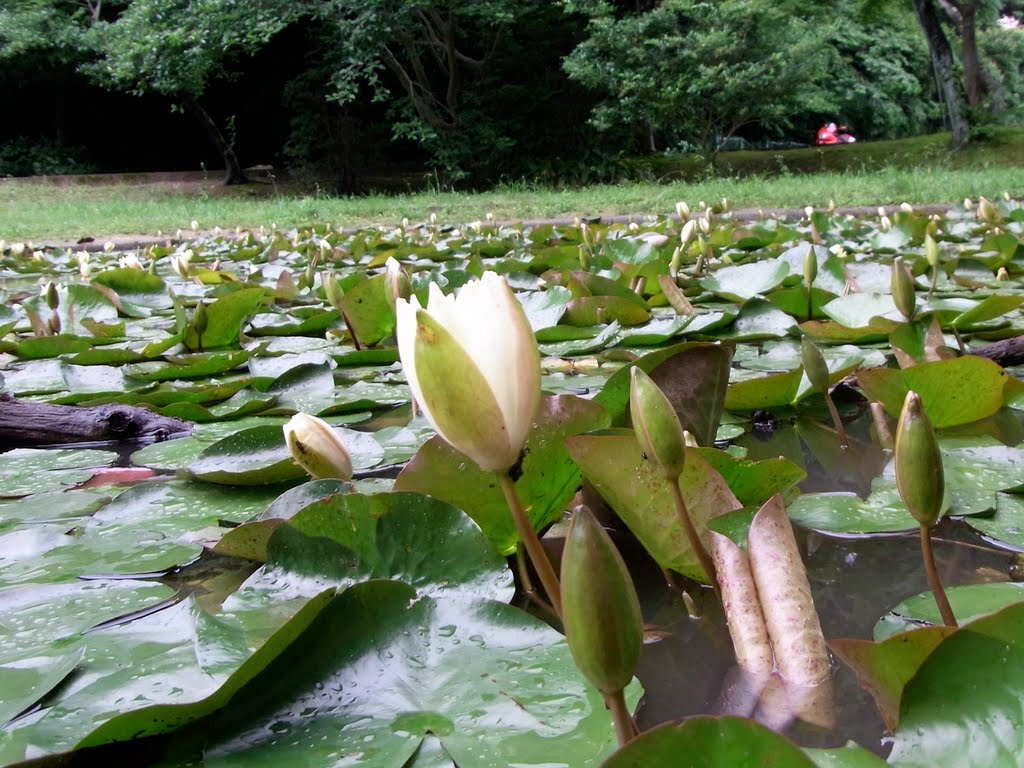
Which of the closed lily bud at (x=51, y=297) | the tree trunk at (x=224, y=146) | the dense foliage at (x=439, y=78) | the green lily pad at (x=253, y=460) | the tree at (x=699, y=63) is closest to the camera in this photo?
the green lily pad at (x=253, y=460)

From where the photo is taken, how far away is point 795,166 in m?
9.62

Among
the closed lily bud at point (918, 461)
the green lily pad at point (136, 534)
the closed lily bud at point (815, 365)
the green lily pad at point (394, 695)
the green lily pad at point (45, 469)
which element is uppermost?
the closed lily bud at point (918, 461)

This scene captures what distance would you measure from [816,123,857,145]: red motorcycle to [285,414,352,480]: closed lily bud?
50.7ft

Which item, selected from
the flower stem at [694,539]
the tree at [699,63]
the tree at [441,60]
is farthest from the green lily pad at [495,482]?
the tree at [699,63]

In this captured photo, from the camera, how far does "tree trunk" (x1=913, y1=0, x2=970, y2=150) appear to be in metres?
9.19

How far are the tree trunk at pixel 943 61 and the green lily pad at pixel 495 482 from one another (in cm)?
1038

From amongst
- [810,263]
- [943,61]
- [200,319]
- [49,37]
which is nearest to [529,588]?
[810,263]

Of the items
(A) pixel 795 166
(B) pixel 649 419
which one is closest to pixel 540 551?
(B) pixel 649 419

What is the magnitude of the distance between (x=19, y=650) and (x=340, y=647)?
0.18 m

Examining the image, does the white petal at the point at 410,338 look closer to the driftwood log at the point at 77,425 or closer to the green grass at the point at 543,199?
the driftwood log at the point at 77,425

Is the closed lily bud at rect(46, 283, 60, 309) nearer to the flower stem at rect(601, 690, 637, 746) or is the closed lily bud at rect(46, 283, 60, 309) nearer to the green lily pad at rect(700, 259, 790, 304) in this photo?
the green lily pad at rect(700, 259, 790, 304)

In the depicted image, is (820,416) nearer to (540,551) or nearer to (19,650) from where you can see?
(540,551)

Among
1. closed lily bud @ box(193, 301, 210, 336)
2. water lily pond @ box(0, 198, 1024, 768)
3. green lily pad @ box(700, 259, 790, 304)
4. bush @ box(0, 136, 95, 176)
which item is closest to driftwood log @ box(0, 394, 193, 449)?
water lily pond @ box(0, 198, 1024, 768)

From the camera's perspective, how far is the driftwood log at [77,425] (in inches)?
33.9
